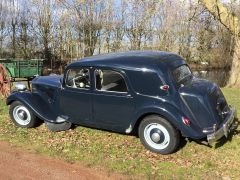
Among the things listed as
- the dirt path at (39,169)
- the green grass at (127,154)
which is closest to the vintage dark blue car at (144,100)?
the green grass at (127,154)

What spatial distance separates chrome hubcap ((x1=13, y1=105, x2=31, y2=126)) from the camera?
8.52 m

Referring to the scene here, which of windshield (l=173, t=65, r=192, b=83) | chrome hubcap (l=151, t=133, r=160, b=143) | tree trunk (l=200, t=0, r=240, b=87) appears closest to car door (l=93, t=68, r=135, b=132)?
chrome hubcap (l=151, t=133, r=160, b=143)

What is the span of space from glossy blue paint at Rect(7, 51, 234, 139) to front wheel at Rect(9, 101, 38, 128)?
0.36 meters

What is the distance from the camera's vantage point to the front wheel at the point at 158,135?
671 centimetres

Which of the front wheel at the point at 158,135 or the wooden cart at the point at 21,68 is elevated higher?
the wooden cart at the point at 21,68

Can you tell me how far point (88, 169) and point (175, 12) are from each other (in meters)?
27.0

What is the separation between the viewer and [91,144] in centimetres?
755

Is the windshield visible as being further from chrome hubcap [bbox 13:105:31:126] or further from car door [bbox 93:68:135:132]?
chrome hubcap [bbox 13:105:31:126]

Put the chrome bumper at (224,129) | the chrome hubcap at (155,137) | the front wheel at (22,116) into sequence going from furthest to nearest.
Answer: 1. the front wheel at (22,116)
2. the chrome hubcap at (155,137)
3. the chrome bumper at (224,129)

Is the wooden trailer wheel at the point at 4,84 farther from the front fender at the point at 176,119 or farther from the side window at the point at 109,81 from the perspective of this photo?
the front fender at the point at 176,119

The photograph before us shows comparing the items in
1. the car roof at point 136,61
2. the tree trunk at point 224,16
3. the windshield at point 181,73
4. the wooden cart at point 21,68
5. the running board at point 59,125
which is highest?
the tree trunk at point 224,16

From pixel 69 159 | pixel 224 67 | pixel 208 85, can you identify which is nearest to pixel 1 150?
pixel 69 159

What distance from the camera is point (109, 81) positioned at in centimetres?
725

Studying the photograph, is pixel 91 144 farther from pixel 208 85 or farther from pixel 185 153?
pixel 208 85
